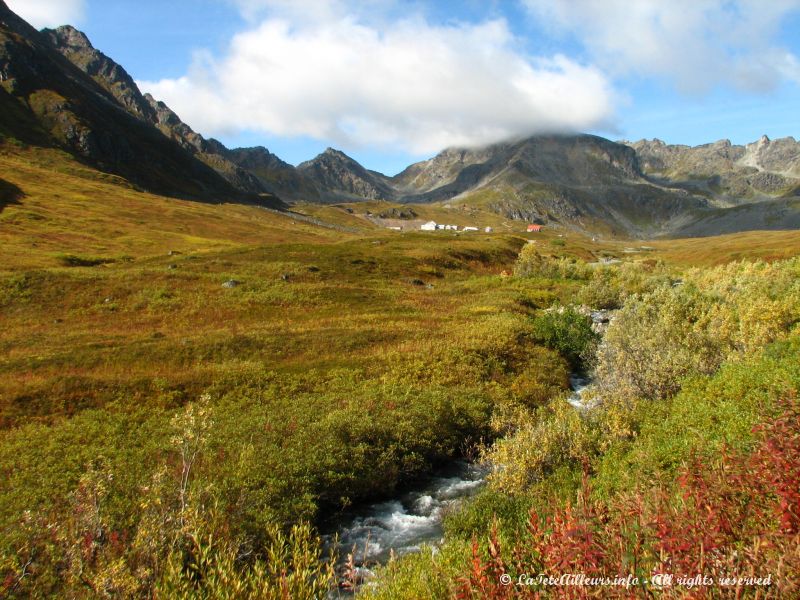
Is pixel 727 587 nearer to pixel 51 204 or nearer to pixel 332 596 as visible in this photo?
pixel 332 596

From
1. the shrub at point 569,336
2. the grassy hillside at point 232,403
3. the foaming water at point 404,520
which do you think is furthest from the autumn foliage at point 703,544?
the shrub at point 569,336

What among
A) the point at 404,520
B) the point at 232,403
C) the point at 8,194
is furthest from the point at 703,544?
the point at 8,194

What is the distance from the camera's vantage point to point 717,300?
4322 centimetres

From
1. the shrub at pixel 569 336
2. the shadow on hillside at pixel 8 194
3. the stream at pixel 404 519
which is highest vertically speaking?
the shadow on hillside at pixel 8 194

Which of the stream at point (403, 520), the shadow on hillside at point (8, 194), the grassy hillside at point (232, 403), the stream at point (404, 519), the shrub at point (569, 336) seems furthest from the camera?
the shadow on hillside at point (8, 194)

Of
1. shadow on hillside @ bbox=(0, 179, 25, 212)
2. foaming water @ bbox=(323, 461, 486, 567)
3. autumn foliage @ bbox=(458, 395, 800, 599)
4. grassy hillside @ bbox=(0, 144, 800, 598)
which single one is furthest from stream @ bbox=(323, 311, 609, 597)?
shadow on hillside @ bbox=(0, 179, 25, 212)

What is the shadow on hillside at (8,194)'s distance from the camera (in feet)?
407

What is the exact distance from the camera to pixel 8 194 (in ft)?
427

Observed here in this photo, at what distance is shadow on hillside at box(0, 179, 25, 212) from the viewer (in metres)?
124

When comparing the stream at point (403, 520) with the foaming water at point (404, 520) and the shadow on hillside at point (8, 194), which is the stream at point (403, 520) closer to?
the foaming water at point (404, 520)

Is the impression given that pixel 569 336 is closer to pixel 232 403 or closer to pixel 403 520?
pixel 403 520

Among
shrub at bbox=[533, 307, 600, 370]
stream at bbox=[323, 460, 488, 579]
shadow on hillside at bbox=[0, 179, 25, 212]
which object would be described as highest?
shadow on hillside at bbox=[0, 179, 25, 212]

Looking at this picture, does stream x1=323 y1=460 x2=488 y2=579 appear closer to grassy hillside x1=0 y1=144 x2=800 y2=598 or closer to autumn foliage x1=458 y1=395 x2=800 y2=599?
grassy hillside x1=0 y1=144 x2=800 y2=598

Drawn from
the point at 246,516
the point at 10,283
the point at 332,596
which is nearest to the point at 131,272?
the point at 10,283
